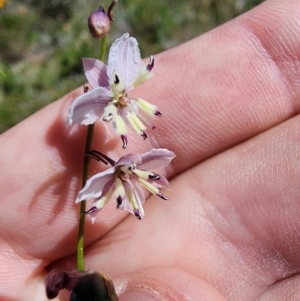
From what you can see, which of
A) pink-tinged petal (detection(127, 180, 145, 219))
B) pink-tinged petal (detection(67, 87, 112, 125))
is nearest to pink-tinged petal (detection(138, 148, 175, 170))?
pink-tinged petal (detection(127, 180, 145, 219))

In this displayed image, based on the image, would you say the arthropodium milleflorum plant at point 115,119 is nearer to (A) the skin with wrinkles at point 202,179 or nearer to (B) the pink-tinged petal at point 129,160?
(B) the pink-tinged petal at point 129,160

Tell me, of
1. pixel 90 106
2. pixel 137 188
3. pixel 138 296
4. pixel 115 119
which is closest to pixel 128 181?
pixel 137 188

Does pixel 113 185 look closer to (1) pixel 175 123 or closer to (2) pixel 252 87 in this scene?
(1) pixel 175 123

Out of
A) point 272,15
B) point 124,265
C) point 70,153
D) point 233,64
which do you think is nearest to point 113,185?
point 70,153

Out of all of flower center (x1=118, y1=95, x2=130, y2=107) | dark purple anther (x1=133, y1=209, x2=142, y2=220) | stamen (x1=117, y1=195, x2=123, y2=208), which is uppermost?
flower center (x1=118, y1=95, x2=130, y2=107)

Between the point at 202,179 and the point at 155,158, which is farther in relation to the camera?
the point at 202,179

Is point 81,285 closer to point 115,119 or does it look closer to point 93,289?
point 93,289

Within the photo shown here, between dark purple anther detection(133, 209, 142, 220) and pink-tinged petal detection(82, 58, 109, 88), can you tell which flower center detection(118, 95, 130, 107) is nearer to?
pink-tinged petal detection(82, 58, 109, 88)
